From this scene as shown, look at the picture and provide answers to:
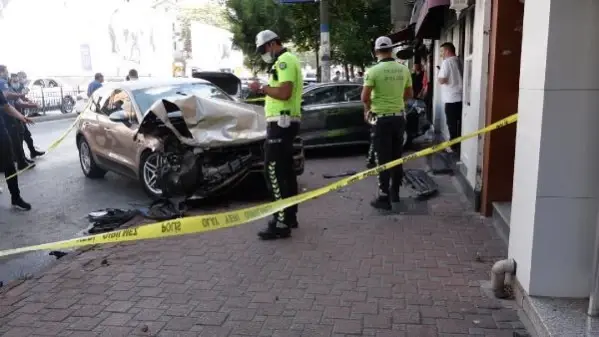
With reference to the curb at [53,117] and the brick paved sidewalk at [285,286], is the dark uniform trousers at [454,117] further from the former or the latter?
the curb at [53,117]

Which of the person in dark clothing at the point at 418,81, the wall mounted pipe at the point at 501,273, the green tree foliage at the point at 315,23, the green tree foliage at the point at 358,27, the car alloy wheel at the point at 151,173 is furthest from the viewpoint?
the green tree foliage at the point at 315,23

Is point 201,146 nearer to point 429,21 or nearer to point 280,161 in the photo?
point 280,161

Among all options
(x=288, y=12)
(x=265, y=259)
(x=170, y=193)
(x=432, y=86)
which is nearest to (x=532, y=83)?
Answer: (x=265, y=259)

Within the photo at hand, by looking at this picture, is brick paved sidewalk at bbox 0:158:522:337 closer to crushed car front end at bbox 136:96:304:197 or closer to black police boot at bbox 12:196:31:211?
crushed car front end at bbox 136:96:304:197

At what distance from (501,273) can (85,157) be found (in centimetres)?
769

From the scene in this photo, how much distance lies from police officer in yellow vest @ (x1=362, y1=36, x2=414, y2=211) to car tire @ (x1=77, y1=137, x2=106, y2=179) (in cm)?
526

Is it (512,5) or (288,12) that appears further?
(288,12)

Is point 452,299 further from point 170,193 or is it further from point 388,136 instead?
point 170,193

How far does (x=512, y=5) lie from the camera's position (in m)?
5.37

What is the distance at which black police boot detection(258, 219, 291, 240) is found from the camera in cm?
549

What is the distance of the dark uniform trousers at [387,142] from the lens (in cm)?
623

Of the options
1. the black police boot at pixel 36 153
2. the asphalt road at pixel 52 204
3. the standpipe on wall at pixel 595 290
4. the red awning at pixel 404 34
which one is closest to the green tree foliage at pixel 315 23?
the red awning at pixel 404 34

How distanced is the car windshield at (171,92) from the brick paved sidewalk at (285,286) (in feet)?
9.70

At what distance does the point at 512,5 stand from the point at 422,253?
263cm
